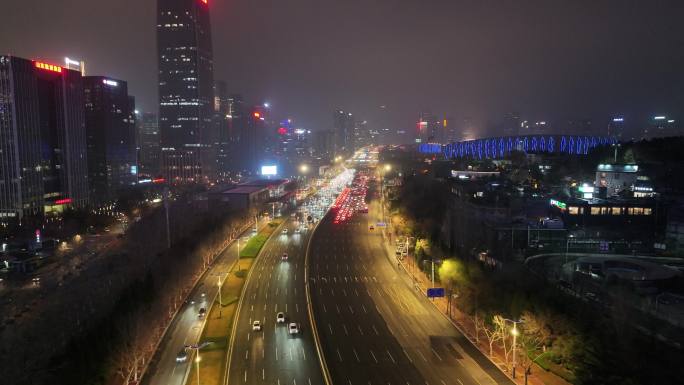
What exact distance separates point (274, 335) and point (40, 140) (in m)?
46.7

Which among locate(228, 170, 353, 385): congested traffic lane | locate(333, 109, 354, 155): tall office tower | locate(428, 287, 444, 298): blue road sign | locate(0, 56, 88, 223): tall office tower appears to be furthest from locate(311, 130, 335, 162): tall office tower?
locate(428, 287, 444, 298): blue road sign

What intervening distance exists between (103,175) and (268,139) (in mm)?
84923

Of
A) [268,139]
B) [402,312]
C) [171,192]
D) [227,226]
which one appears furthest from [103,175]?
[268,139]

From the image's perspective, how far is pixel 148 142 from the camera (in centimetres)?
13625

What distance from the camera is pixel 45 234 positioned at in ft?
135

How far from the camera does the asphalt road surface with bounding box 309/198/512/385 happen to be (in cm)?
1667

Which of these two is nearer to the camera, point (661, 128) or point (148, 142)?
point (661, 128)

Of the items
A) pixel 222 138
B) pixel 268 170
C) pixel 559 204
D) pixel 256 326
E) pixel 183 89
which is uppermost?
pixel 183 89

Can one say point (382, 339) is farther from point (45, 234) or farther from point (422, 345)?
point (45, 234)

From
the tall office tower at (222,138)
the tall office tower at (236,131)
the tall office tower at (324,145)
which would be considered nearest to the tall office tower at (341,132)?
the tall office tower at (324,145)

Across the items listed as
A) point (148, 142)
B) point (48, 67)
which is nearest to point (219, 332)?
point (48, 67)

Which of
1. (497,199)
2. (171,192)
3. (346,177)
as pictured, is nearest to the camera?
(497,199)

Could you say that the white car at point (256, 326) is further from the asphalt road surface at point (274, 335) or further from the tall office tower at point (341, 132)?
the tall office tower at point (341, 132)

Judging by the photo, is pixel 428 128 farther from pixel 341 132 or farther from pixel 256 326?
pixel 256 326
